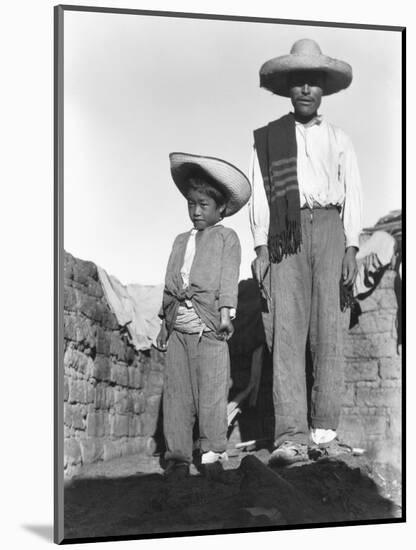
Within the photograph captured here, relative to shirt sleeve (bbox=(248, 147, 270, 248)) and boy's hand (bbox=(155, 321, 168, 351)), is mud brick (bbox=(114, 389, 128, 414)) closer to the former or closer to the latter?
boy's hand (bbox=(155, 321, 168, 351))

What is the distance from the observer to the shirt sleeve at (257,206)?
1239 cm

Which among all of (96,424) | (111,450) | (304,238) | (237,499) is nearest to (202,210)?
(304,238)

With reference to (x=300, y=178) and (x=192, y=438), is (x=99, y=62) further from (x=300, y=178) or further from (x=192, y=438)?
(x=192, y=438)

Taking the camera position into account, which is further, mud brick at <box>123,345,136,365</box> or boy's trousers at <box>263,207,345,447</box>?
boy's trousers at <box>263,207,345,447</box>

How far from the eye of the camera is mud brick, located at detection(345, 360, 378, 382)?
1273 cm

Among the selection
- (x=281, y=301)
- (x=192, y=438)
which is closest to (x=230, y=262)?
(x=281, y=301)

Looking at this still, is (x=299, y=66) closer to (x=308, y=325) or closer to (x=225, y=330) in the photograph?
(x=308, y=325)

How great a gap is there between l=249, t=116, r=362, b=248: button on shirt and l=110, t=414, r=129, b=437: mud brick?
1.55 metres

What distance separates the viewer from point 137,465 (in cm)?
1206

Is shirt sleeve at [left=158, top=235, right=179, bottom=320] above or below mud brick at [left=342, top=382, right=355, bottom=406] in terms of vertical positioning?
above

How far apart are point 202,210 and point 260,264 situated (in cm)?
57

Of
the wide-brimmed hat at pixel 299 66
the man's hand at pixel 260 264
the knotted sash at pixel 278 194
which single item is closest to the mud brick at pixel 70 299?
the man's hand at pixel 260 264

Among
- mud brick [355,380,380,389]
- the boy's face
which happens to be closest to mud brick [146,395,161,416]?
the boy's face

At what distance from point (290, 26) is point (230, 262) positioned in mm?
1742
